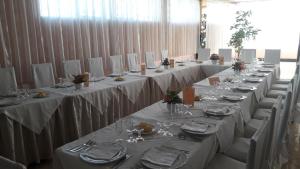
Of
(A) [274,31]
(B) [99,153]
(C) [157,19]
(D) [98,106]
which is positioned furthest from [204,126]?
(A) [274,31]

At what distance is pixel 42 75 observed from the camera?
3.51 m

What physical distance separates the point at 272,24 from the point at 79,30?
974 centimetres

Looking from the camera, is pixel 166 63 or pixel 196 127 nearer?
pixel 196 127

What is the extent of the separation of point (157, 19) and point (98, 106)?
13.0 feet

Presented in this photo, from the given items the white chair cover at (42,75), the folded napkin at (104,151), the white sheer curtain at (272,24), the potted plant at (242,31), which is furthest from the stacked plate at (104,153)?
the white sheer curtain at (272,24)

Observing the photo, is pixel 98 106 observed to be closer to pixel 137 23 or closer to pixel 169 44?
pixel 137 23

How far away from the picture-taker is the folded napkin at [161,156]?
4.33 ft

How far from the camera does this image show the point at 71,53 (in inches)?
173

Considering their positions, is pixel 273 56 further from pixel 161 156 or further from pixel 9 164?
pixel 9 164

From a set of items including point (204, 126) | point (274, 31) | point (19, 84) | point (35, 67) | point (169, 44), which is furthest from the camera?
point (274, 31)

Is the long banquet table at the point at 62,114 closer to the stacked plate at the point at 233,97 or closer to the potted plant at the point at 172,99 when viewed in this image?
the potted plant at the point at 172,99

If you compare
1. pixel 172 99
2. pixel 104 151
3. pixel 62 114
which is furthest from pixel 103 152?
pixel 62 114

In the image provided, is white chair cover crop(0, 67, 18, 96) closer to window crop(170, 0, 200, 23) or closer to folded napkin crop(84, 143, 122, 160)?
folded napkin crop(84, 143, 122, 160)

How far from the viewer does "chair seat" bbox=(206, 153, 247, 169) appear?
1.73 m
